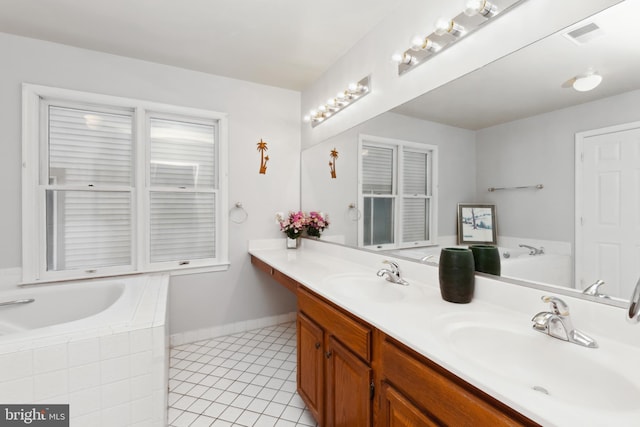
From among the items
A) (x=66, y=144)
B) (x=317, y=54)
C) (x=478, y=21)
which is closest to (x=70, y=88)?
(x=66, y=144)

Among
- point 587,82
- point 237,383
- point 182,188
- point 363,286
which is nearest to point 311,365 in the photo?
point 363,286

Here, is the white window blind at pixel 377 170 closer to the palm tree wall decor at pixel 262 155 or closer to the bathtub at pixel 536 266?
the bathtub at pixel 536 266

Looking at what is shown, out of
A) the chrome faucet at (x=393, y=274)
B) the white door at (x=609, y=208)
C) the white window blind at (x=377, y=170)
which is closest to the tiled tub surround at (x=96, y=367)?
the chrome faucet at (x=393, y=274)

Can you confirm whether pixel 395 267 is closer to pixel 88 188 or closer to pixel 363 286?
pixel 363 286

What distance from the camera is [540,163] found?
1163 mm

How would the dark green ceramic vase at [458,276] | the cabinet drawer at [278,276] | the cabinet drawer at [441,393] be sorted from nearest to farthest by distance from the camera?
the cabinet drawer at [441,393] → the dark green ceramic vase at [458,276] → the cabinet drawer at [278,276]

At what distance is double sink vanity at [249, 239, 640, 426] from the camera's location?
697mm

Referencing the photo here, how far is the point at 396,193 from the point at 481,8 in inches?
39.9

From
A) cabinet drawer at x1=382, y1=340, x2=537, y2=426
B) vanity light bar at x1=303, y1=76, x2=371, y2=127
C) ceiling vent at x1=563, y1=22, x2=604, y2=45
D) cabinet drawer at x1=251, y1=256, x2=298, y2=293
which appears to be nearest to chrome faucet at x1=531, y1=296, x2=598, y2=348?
cabinet drawer at x1=382, y1=340, x2=537, y2=426

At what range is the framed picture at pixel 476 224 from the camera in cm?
136

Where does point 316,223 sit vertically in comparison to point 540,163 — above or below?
below

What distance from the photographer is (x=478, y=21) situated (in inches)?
50.8

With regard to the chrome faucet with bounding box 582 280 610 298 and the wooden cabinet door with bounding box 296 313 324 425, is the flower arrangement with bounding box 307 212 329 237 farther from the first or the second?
the chrome faucet with bounding box 582 280 610 298

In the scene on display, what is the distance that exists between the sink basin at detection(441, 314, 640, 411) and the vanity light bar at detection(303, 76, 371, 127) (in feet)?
5.35
